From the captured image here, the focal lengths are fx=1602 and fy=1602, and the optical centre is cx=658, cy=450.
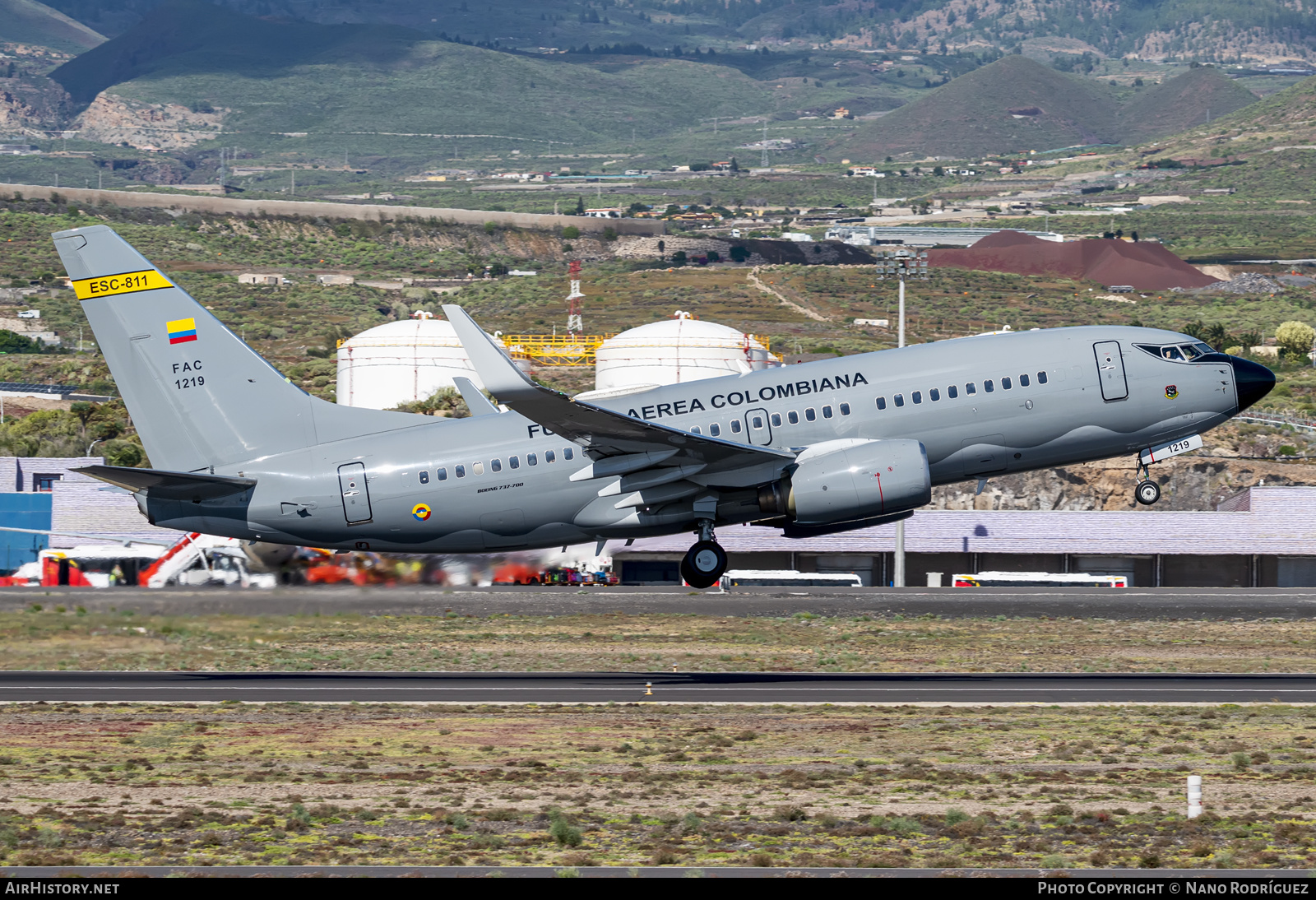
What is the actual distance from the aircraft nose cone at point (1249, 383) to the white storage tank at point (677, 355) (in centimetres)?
7230

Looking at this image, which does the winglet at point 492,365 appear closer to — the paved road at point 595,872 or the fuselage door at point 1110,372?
the paved road at point 595,872

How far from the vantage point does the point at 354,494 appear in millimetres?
40031

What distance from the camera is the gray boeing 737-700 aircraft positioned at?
39.4 metres

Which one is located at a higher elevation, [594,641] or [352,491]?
[352,491]

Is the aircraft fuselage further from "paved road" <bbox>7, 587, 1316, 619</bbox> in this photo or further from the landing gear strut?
"paved road" <bbox>7, 587, 1316, 619</bbox>

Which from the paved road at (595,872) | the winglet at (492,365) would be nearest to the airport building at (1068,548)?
the winglet at (492,365)

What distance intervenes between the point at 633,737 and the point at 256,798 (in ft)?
29.3

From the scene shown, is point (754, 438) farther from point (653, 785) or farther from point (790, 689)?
point (653, 785)

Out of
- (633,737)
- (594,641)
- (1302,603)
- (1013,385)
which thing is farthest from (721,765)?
(1302,603)

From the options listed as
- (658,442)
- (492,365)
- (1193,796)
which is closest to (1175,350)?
(658,442)

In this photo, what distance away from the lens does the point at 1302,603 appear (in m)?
68.5

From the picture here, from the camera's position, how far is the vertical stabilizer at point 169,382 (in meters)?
41.1

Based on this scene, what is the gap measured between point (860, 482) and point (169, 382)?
17884 mm
